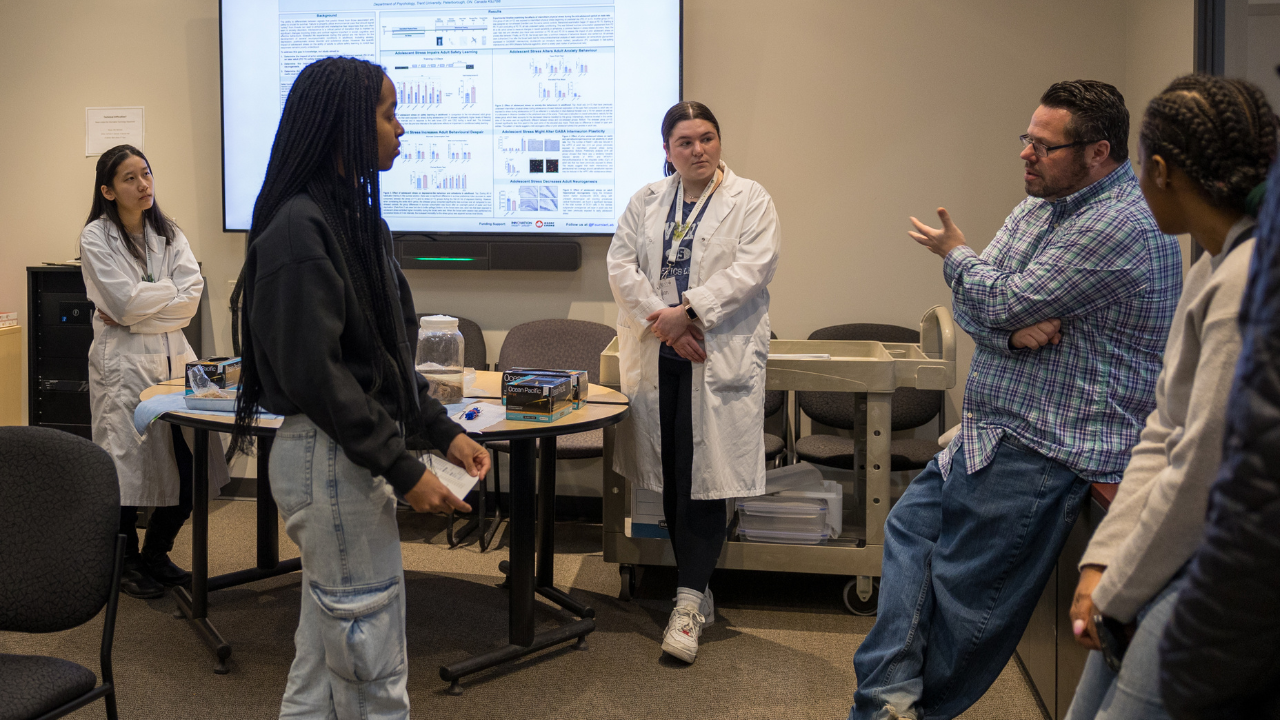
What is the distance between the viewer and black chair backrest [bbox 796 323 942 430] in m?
3.81

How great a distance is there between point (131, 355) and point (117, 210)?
1.68ft

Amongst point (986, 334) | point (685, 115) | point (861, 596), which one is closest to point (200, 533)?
point (685, 115)

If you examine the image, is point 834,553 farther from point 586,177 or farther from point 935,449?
point 586,177

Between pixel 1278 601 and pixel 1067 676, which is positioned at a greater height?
pixel 1278 601

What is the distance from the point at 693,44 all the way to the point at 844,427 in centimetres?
175

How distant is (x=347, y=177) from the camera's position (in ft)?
5.05

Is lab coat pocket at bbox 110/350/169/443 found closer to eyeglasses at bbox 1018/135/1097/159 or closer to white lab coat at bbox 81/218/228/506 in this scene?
white lab coat at bbox 81/218/228/506

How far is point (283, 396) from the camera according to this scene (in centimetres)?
151

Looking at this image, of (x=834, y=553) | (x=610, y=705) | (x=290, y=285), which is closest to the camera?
(x=290, y=285)

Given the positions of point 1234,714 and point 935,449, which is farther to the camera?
point 935,449

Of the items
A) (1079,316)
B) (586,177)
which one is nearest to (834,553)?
(1079,316)

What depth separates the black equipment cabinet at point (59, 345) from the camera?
3.96 meters

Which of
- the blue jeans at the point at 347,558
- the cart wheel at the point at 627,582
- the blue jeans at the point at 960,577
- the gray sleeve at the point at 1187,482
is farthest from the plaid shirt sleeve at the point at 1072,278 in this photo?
the cart wheel at the point at 627,582

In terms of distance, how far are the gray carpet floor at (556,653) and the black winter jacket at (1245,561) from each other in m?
1.61
